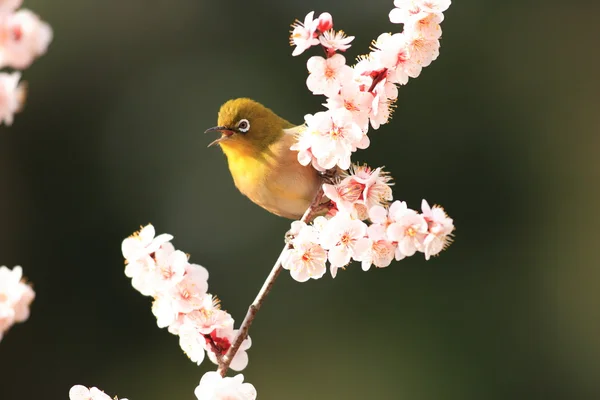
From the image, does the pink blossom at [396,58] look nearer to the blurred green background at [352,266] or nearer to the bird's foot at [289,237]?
the bird's foot at [289,237]

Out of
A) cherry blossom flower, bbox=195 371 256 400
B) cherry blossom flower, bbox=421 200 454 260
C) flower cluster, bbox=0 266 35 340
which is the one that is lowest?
flower cluster, bbox=0 266 35 340

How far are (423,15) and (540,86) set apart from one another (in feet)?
24.6

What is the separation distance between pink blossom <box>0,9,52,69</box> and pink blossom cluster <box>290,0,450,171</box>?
23.5 inches

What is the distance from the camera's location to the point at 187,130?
29.3 ft

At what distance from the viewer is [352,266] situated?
7.69 meters

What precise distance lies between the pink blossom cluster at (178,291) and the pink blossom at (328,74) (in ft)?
1.56

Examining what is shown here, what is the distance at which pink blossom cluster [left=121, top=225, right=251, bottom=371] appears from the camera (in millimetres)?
1852

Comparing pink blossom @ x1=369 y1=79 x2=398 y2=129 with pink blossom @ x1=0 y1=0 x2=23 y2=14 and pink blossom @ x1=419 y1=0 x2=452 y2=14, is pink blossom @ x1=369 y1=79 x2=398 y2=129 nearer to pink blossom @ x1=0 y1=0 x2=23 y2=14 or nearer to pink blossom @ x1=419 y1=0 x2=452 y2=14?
pink blossom @ x1=419 y1=0 x2=452 y2=14

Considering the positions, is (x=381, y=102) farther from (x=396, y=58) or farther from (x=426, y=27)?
(x=426, y=27)

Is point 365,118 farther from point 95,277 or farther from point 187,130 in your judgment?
point 187,130

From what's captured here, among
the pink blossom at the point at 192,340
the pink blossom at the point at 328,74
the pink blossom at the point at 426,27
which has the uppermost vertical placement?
the pink blossom at the point at 426,27

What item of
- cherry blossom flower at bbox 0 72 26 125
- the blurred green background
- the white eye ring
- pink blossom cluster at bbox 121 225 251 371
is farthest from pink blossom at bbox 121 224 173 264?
the blurred green background

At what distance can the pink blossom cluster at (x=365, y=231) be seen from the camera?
184 centimetres

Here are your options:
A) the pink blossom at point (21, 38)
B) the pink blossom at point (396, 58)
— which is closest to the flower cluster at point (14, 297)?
the pink blossom at point (21, 38)
